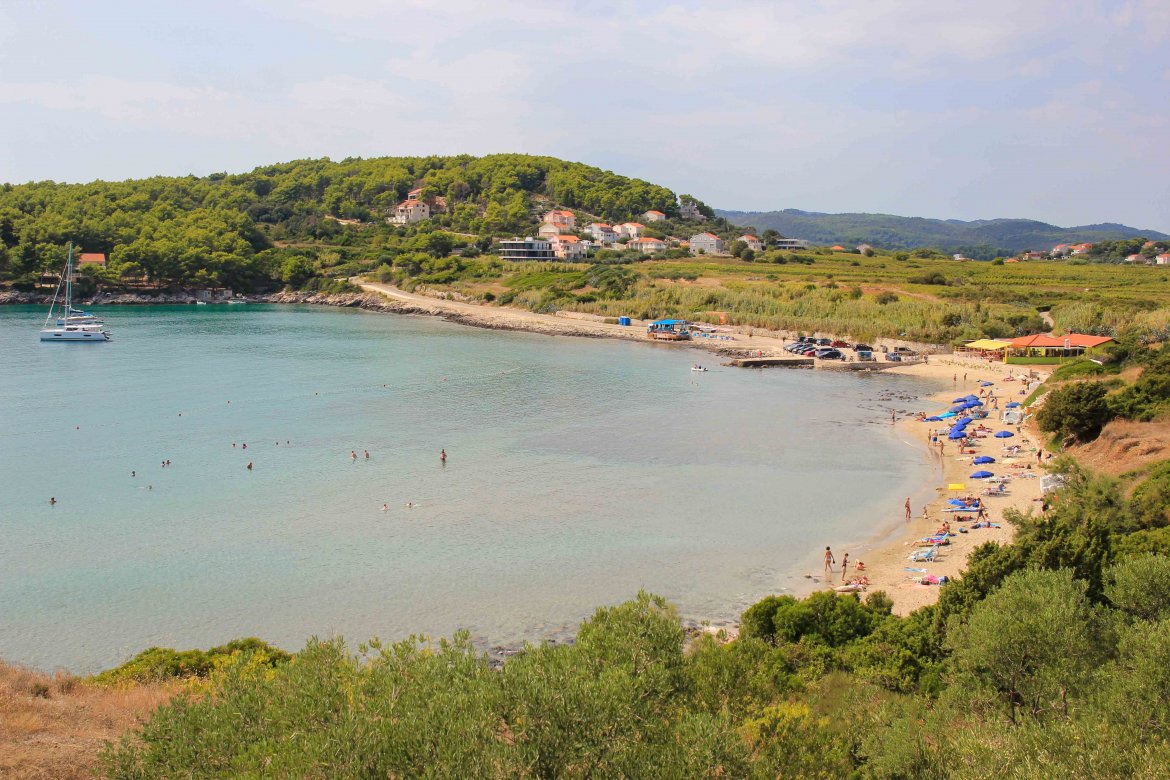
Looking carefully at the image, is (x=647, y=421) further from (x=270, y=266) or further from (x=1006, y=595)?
(x=270, y=266)

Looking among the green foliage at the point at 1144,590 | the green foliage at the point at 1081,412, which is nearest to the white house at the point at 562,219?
the green foliage at the point at 1081,412

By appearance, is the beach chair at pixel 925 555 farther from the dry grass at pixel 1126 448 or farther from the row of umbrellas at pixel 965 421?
the dry grass at pixel 1126 448

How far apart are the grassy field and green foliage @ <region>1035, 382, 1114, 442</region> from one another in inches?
943

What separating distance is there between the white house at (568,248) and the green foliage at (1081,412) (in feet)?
291

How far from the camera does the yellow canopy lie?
2297 inches

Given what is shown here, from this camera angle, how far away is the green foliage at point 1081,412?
104ft

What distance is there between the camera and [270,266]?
379ft

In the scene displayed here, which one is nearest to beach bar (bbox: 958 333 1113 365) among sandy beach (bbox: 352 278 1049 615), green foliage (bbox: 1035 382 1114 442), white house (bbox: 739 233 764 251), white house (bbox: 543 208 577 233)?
sandy beach (bbox: 352 278 1049 615)

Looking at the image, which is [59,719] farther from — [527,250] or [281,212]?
[281,212]

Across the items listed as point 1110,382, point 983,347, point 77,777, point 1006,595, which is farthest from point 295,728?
point 983,347

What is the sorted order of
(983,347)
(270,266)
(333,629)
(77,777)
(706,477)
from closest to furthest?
(77,777) < (333,629) < (706,477) < (983,347) < (270,266)

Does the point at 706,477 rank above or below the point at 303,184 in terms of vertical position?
below

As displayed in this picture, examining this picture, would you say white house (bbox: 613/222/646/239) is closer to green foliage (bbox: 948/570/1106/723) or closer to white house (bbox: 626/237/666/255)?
white house (bbox: 626/237/666/255)

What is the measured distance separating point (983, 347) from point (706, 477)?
121 feet
